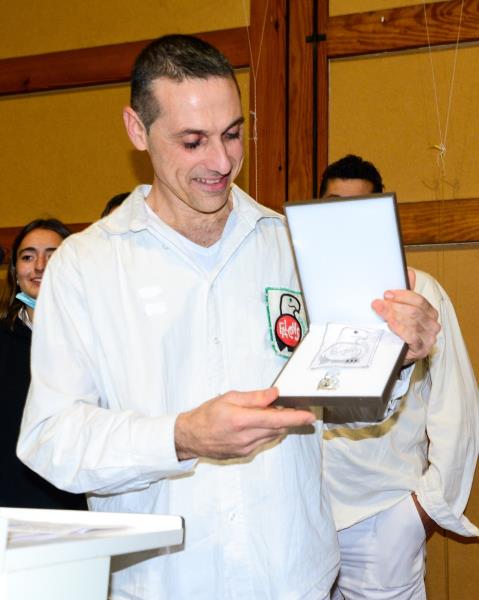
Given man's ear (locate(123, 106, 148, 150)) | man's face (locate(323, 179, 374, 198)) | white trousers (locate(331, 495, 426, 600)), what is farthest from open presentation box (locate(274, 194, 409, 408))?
man's face (locate(323, 179, 374, 198))

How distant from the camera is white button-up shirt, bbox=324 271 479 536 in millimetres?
2689

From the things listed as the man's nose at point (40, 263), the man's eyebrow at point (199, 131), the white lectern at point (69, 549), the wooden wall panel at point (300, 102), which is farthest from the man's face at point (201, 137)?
the wooden wall panel at point (300, 102)

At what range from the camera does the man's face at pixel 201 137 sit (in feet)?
5.68

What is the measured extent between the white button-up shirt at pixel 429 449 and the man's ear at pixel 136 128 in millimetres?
1152

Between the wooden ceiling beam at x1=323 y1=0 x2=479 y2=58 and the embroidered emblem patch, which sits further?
the wooden ceiling beam at x1=323 y1=0 x2=479 y2=58

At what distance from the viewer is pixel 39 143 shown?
466 centimetres

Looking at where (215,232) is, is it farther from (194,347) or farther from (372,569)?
(372,569)

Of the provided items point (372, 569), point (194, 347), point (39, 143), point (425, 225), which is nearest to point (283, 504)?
point (194, 347)

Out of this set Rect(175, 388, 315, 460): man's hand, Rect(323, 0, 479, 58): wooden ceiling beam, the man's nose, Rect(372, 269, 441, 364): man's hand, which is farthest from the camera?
Rect(323, 0, 479, 58): wooden ceiling beam

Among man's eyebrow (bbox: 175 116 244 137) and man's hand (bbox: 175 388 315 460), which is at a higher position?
man's eyebrow (bbox: 175 116 244 137)

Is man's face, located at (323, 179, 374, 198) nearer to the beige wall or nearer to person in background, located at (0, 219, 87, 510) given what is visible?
person in background, located at (0, 219, 87, 510)

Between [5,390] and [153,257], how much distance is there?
1055mm

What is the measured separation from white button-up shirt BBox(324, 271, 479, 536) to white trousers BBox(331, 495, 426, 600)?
0.04 metres

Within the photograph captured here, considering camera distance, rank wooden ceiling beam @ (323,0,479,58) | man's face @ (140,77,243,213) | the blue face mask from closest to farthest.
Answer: man's face @ (140,77,243,213) → the blue face mask → wooden ceiling beam @ (323,0,479,58)
